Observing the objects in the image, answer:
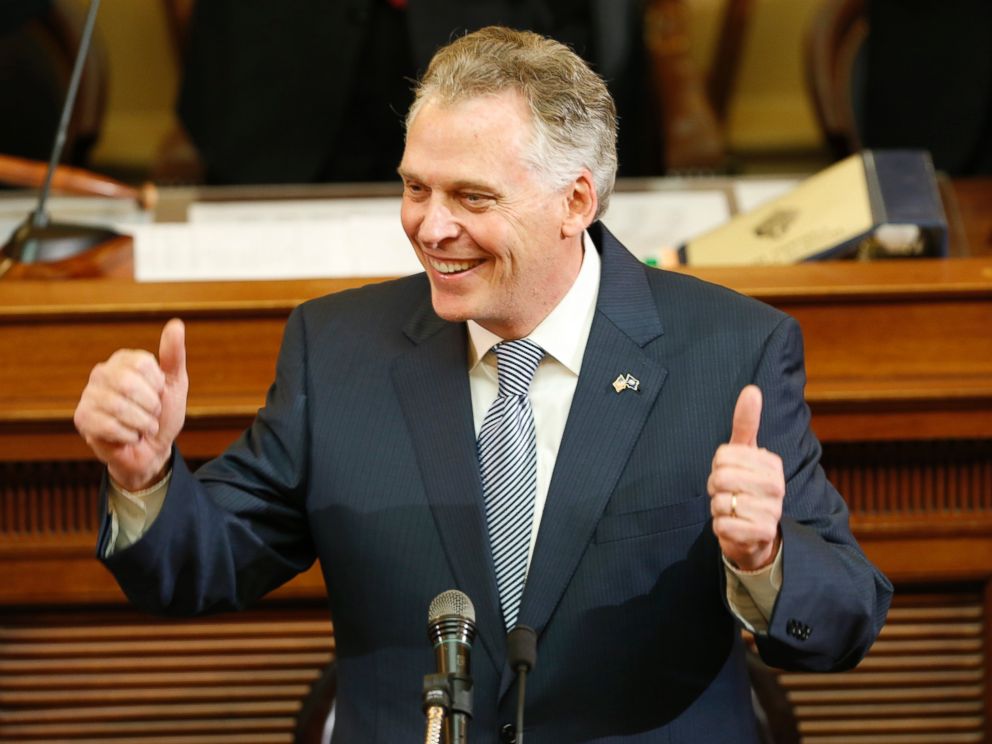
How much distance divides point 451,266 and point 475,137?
0.15 metres

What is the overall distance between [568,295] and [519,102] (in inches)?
10.5

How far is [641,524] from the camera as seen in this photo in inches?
67.4

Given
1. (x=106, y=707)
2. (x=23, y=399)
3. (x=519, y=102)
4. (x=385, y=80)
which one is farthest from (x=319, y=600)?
(x=385, y=80)

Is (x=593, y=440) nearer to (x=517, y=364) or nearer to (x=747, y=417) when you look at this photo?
(x=517, y=364)

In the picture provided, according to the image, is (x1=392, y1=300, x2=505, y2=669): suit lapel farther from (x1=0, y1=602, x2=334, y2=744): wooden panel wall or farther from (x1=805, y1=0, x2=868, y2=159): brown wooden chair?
(x1=805, y1=0, x2=868, y2=159): brown wooden chair

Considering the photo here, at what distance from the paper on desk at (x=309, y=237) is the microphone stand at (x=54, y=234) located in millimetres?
89

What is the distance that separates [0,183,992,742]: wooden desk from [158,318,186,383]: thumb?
0.59 metres

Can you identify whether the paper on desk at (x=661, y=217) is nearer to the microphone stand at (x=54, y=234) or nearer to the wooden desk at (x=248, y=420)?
the wooden desk at (x=248, y=420)

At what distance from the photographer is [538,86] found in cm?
166

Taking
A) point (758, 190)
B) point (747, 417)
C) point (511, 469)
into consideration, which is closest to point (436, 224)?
point (511, 469)

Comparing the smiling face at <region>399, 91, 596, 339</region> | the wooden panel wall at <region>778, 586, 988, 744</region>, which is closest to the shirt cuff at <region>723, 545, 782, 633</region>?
the smiling face at <region>399, 91, 596, 339</region>

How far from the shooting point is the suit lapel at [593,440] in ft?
5.56

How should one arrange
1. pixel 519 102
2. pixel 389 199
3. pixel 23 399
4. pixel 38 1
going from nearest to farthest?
pixel 519 102 → pixel 23 399 → pixel 389 199 → pixel 38 1

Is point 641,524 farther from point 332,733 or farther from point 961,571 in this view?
point 961,571
